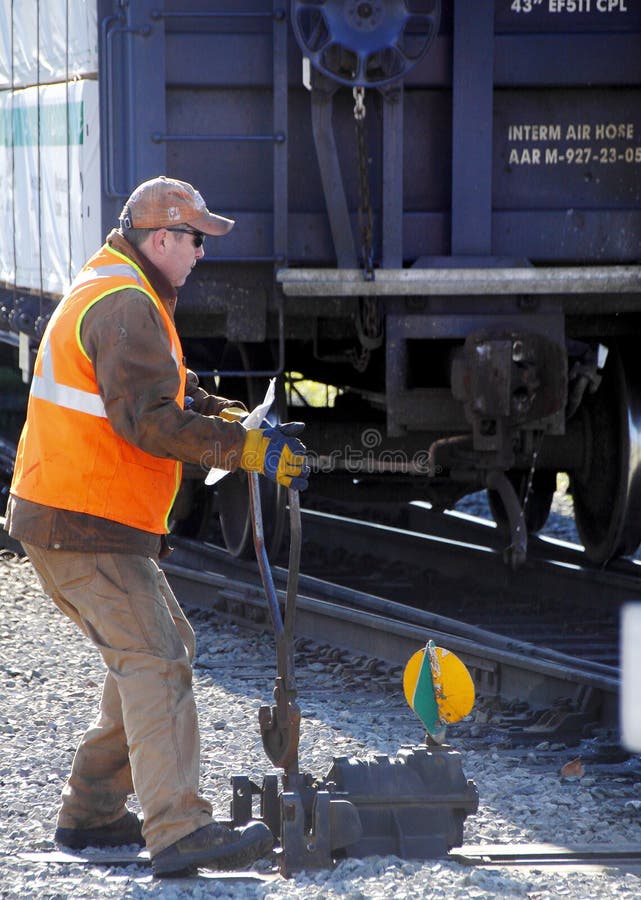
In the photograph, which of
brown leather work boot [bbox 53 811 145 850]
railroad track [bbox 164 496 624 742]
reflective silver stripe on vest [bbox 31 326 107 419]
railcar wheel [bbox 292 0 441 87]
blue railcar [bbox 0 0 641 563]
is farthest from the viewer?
blue railcar [bbox 0 0 641 563]

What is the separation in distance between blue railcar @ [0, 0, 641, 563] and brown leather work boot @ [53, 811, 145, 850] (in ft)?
8.51

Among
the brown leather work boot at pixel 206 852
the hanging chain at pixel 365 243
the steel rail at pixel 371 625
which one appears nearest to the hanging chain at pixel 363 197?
the hanging chain at pixel 365 243

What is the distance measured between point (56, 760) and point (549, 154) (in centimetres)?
343

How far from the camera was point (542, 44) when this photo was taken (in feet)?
21.2

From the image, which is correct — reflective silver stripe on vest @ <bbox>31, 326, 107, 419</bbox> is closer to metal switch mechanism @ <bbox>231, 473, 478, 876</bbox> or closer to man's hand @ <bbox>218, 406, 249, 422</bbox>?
man's hand @ <bbox>218, 406, 249, 422</bbox>

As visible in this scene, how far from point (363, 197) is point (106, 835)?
9.96 ft

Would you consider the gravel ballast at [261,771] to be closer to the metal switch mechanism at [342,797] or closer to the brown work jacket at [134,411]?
the metal switch mechanism at [342,797]

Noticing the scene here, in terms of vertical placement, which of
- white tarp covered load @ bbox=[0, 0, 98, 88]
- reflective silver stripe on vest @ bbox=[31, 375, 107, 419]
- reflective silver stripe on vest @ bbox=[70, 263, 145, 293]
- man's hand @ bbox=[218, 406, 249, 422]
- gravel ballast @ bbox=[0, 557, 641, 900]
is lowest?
gravel ballast @ bbox=[0, 557, 641, 900]

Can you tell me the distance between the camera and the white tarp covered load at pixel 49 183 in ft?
22.4

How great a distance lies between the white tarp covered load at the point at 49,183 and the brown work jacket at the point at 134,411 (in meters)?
2.65

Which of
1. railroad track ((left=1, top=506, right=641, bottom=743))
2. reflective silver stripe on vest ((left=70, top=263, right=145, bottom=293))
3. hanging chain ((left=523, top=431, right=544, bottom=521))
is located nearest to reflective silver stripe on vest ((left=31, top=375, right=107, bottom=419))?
reflective silver stripe on vest ((left=70, top=263, right=145, bottom=293))

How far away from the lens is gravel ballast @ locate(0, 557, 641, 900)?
3959 millimetres

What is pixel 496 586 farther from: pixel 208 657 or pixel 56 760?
pixel 56 760

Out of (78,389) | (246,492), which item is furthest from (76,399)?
(246,492)
